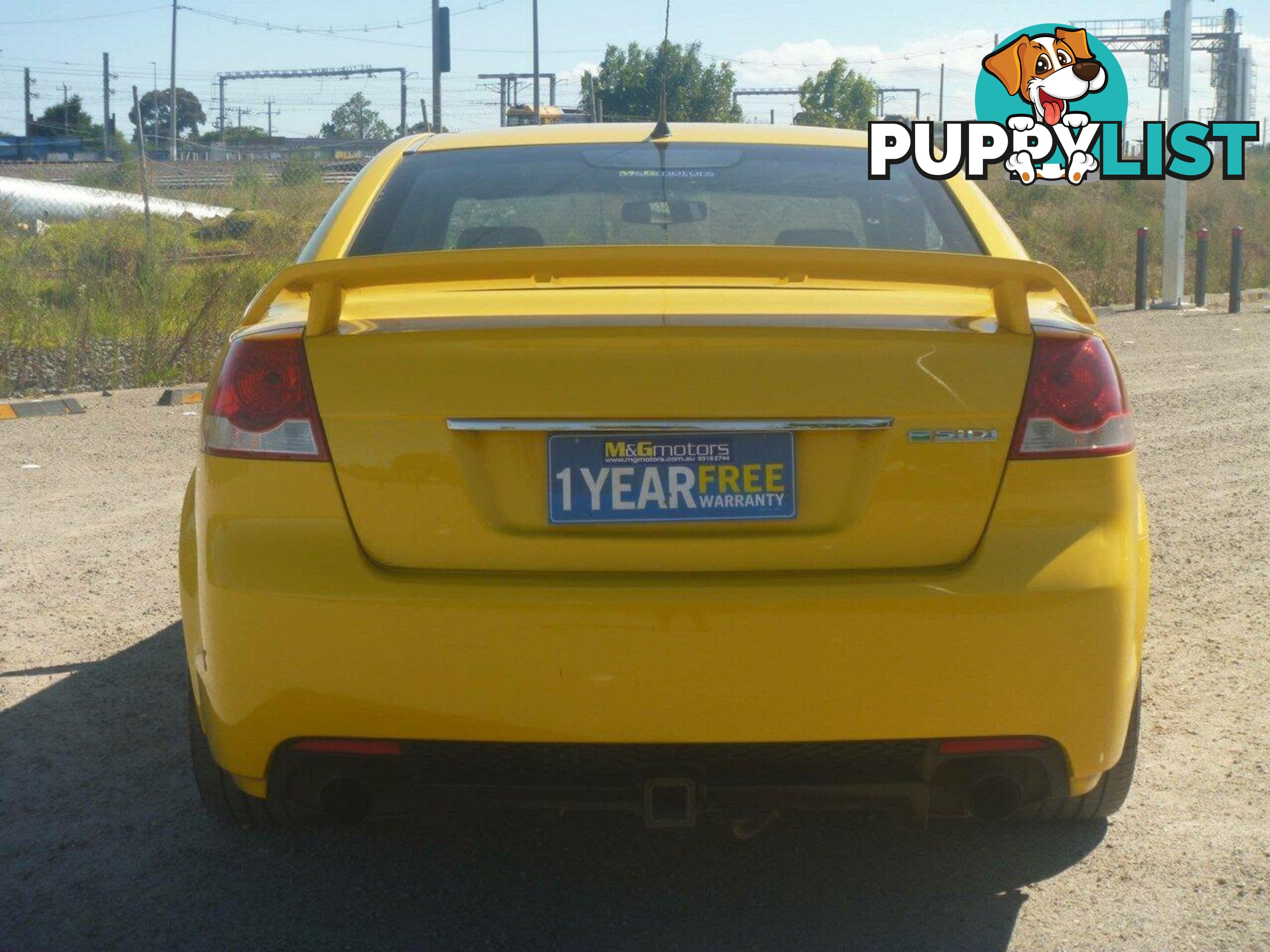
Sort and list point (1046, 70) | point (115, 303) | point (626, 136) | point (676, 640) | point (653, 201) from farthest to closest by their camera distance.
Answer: point (1046, 70) < point (115, 303) < point (626, 136) < point (653, 201) < point (676, 640)

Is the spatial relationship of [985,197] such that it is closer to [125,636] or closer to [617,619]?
[617,619]

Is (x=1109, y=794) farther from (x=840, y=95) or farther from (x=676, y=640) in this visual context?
(x=840, y=95)

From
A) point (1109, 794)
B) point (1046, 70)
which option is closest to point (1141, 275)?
point (1046, 70)

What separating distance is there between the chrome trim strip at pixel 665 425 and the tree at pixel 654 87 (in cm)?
7108

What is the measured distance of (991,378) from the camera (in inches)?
96.5

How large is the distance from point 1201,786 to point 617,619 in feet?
6.08

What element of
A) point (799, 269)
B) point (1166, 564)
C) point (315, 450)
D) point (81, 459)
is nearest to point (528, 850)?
point (315, 450)

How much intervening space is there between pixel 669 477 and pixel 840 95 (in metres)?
82.1

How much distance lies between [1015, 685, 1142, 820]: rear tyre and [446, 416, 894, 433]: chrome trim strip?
2.87 feet

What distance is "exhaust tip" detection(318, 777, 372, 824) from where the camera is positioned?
258cm

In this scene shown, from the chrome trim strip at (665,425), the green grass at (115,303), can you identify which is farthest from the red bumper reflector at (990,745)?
the green grass at (115,303)

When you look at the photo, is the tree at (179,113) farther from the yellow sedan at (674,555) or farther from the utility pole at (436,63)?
the yellow sedan at (674,555)

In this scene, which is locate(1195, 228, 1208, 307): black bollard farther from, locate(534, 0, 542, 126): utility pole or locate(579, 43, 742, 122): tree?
locate(579, 43, 742, 122): tree

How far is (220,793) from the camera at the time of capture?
3039 millimetres
